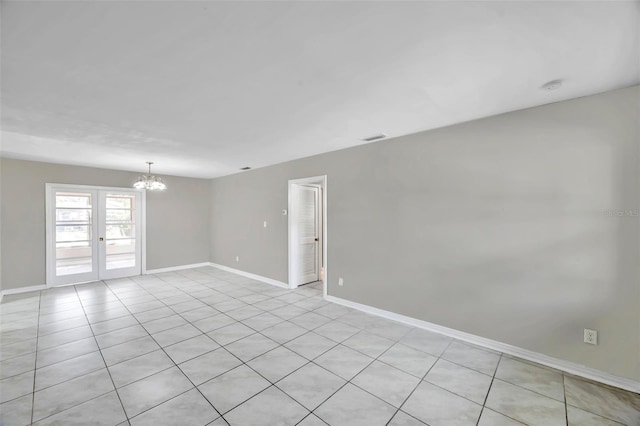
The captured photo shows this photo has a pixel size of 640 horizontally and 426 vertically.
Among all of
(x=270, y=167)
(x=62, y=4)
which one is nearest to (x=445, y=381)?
(x=62, y=4)

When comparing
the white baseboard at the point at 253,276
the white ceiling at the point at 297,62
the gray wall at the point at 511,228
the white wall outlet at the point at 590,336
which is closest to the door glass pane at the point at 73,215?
the white ceiling at the point at 297,62

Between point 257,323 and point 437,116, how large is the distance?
3.41m

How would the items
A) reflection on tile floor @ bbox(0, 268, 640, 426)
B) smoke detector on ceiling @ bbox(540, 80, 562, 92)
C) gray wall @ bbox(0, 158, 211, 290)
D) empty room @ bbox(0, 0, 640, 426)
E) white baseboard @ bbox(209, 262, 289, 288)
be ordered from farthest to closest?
white baseboard @ bbox(209, 262, 289, 288), gray wall @ bbox(0, 158, 211, 290), smoke detector on ceiling @ bbox(540, 80, 562, 92), reflection on tile floor @ bbox(0, 268, 640, 426), empty room @ bbox(0, 0, 640, 426)

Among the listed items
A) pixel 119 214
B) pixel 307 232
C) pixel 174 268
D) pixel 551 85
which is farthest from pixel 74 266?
pixel 551 85

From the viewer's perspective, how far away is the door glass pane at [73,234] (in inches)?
207

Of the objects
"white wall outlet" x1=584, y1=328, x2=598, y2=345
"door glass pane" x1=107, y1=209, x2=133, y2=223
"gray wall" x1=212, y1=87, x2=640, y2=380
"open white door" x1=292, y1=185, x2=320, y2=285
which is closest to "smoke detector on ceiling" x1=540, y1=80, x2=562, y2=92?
"gray wall" x1=212, y1=87, x2=640, y2=380

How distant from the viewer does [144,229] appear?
247 inches

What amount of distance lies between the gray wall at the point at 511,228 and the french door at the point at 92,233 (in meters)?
5.15

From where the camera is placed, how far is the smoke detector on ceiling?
82.2 inches

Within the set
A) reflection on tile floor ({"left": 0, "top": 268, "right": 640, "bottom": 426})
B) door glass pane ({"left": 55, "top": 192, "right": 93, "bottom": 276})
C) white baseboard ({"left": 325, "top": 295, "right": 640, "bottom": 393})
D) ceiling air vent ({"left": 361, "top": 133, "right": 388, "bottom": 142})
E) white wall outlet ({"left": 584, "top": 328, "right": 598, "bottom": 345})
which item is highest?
ceiling air vent ({"left": 361, "top": 133, "right": 388, "bottom": 142})

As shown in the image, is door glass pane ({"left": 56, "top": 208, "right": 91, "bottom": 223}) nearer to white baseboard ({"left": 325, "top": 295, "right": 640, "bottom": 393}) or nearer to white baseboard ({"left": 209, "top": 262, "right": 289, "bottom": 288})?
white baseboard ({"left": 209, "top": 262, "right": 289, "bottom": 288})

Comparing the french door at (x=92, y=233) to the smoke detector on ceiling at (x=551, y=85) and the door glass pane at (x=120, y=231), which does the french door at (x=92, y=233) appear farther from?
the smoke detector on ceiling at (x=551, y=85)

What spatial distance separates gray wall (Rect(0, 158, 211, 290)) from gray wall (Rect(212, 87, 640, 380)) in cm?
474

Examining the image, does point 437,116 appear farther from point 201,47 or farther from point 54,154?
point 54,154
